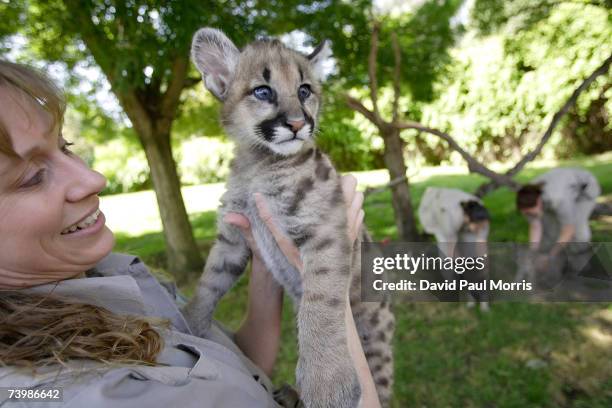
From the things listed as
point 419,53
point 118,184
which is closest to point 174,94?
point 419,53

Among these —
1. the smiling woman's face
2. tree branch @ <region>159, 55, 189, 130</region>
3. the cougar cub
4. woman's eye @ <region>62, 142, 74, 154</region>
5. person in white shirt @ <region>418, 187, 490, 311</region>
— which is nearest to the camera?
the smiling woman's face

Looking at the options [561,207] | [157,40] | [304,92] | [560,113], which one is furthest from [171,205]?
[561,207]

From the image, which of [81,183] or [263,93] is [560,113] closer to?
[263,93]

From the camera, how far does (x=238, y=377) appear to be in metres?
1.44

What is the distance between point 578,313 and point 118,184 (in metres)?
20.8

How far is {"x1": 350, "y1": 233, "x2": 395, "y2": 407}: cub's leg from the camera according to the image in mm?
2400

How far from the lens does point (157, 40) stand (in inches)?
179

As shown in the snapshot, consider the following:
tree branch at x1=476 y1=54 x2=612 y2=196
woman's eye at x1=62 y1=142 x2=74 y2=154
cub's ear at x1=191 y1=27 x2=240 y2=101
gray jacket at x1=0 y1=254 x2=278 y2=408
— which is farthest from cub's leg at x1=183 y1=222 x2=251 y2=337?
tree branch at x1=476 y1=54 x2=612 y2=196

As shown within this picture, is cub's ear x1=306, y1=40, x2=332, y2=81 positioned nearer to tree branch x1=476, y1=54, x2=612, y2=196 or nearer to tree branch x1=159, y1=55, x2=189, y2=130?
tree branch x1=476, y1=54, x2=612, y2=196

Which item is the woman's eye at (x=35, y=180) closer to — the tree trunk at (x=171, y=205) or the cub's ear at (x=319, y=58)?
the cub's ear at (x=319, y=58)

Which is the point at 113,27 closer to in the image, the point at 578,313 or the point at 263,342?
the point at 263,342

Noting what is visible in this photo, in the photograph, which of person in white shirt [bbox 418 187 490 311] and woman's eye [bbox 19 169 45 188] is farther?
person in white shirt [bbox 418 187 490 311]

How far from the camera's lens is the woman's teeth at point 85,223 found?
141cm

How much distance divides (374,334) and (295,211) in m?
0.84
